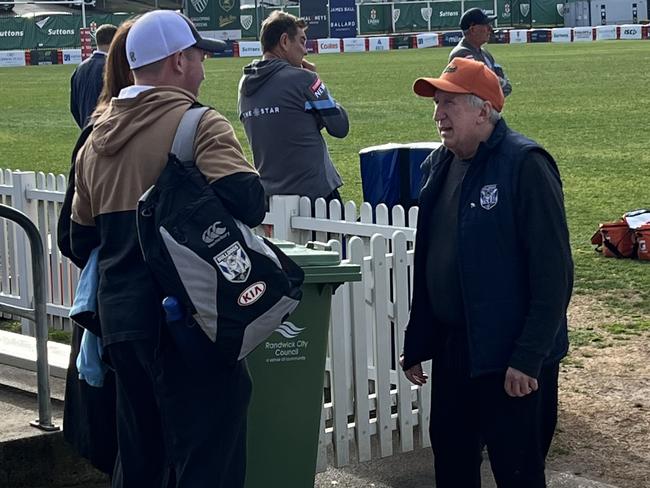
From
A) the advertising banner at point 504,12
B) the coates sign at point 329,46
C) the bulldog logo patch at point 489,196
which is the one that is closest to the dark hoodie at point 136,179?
the bulldog logo patch at point 489,196

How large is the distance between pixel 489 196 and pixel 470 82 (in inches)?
15.2

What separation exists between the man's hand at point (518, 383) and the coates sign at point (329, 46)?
5635 cm

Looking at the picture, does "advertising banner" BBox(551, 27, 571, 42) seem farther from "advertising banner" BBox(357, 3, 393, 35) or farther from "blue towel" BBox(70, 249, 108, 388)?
"blue towel" BBox(70, 249, 108, 388)

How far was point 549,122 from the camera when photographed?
68.4 feet

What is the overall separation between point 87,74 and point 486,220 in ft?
17.9

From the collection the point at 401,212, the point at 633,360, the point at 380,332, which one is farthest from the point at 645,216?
the point at 380,332

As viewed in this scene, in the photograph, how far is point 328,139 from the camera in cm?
1952

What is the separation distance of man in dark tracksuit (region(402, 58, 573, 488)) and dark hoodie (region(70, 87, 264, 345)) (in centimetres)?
75

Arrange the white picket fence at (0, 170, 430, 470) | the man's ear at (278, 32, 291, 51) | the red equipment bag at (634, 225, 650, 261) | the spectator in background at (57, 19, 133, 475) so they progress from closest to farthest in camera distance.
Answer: the spectator in background at (57, 19, 133, 475), the white picket fence at (0, 170, 430, 470), the man's ear at (278, 32, 291, 51), the red equipment bag at (634, 225, 650, 261)

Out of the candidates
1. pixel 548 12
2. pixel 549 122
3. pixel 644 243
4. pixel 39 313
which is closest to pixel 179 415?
pixel 39 313

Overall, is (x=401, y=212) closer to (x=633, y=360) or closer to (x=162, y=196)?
(x=633, y=360)

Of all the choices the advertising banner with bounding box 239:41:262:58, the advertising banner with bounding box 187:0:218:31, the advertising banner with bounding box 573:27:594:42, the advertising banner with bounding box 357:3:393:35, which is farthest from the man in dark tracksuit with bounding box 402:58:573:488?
the advertising banner with bounding box 357:3:393:35

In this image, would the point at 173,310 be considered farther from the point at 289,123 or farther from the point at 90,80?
the point at 90,80

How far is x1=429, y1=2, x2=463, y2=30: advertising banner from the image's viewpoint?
234 feet
